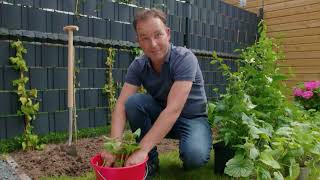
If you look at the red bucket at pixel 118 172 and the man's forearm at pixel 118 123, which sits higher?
the man's forearm at pixel 118 123

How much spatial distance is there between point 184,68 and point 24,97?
62.7 inches

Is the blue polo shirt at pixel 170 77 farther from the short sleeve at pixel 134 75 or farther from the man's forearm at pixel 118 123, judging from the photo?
the man's forearm at pixel 118 123

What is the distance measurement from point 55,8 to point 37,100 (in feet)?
2.89

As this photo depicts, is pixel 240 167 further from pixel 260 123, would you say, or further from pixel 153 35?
A: pixel 153 35

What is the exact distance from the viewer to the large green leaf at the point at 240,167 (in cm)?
162

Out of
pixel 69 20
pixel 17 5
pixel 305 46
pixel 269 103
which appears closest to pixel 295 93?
pixel 305 46

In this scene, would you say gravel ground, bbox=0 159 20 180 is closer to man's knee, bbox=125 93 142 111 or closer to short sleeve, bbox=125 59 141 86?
man's knee, bbox=125 93 142 111

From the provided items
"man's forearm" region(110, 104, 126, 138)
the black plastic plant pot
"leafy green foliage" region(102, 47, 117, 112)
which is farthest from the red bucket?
"leafy green foliage" region(102, 47, 117, 112)

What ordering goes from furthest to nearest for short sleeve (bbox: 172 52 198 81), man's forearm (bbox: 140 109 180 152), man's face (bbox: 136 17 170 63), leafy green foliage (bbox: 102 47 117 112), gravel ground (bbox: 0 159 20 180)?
leafy green foliage (bbox: 102 47 117 112)
gravel ground (bbox: 0 159 20 180)
short sleeve (bbox: 172 52 198 81)
man's face (bbox: 136 17 170 63)
man's forearm (bbox: 140 109 180 152)

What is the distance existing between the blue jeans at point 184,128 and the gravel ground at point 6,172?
83 cm

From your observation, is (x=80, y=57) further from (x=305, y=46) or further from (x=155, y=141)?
(x=305, y=46)

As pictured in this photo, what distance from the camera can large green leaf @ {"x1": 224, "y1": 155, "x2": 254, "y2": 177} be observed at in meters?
1.62

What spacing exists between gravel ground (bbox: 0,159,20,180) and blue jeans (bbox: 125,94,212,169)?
0.83 m

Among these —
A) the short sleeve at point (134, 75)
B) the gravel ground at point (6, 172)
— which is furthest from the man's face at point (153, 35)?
the gravel ground at point (6, 172)
